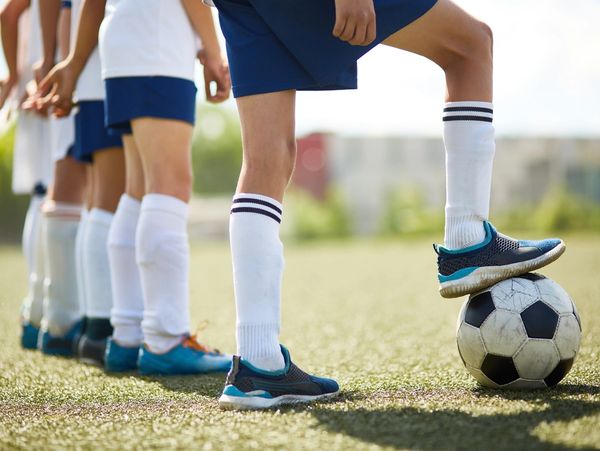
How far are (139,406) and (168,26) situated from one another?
1242mm

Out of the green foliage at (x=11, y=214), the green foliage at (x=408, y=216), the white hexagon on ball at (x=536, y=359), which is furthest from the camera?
the green foliage at (x=11, y=214)

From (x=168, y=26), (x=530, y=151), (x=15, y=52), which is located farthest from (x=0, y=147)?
(x=168, y=26)

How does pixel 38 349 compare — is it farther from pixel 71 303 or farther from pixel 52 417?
pixel 52 417

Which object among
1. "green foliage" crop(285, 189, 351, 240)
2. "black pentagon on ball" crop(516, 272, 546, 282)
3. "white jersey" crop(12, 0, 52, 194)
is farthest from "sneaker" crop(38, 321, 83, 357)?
"green foliage" crop(285, 189, 351, 240)

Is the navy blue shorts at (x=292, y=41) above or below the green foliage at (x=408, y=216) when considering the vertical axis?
above

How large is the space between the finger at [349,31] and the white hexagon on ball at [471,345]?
0.85m

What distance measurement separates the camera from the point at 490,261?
1917 mm

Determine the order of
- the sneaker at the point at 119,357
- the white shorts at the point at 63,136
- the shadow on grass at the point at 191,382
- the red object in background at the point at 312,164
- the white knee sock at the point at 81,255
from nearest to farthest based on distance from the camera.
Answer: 1. the shadow on grass at the point at 191,382
2. the sneaker at the point at 119,357
3. the white knee sock at the point at 81,255
4. the white shorts at the point at 63,136
5. the red object in background at the point at 312,164

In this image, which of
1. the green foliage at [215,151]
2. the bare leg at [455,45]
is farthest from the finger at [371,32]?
the green foliage at [215,151]

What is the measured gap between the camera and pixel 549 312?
1934mm

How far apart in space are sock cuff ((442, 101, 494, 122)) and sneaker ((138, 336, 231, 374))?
3.75 feet

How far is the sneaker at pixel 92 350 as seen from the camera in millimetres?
2777

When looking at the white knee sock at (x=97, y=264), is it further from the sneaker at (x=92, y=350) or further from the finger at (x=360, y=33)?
the finger at (x=360, y=33)

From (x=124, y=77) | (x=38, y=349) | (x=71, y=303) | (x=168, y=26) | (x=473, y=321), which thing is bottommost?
(x=38, y=349)
